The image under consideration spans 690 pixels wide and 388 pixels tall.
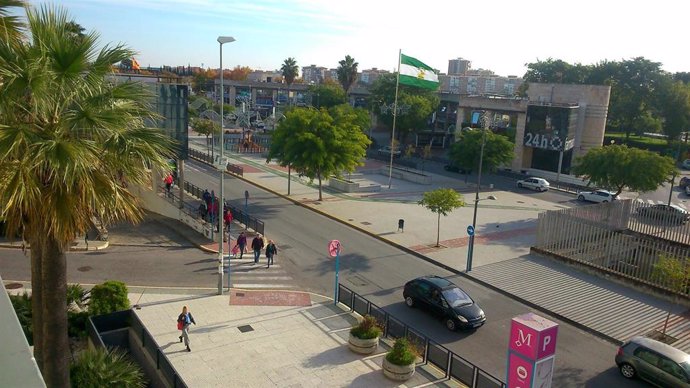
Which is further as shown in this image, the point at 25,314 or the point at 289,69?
the point at 289,69

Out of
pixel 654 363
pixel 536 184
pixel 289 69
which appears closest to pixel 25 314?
pixel 654 363

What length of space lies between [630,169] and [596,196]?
7272 millimetres

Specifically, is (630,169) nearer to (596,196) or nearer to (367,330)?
(596,196)

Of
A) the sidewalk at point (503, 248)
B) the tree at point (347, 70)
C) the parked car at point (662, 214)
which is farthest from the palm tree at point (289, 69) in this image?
the parked car at point (662, 214)

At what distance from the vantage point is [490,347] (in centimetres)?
1773

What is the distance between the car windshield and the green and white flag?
27197mm

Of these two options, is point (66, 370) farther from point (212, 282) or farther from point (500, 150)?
point (500, 150)

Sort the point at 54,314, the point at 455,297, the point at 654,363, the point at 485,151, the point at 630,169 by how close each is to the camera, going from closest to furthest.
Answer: the point at 54,314, the point at 654,363, the point at 455,297, the point at 630,169, the point at 485,151

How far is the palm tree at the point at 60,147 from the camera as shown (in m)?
8.35

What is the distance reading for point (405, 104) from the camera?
68.4 metres

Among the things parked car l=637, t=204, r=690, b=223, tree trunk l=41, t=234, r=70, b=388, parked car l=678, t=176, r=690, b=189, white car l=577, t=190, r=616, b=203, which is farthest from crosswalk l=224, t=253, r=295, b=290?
parked car l=678, t=176, r=690, b=189

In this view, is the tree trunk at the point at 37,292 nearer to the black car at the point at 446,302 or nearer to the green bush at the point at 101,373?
the green bush at the point at 101,373

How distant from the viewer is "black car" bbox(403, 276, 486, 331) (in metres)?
18.6

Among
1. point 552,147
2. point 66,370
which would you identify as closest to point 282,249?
point 66,370
